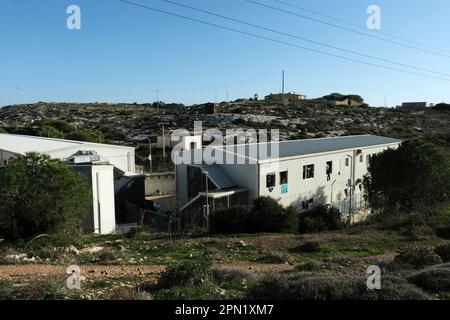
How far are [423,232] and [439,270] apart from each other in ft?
35.3

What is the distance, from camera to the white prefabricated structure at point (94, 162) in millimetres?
19656

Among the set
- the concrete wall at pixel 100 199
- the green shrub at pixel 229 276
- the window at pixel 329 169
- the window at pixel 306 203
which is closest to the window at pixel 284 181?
the window at pixel 306 203

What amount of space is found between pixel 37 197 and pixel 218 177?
1140cm

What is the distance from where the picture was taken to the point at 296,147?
1124 inches

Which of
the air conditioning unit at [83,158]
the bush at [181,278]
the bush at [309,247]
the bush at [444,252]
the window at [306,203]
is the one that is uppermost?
the air conditioning unit at [83,158]

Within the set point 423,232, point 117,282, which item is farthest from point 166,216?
point 117,282

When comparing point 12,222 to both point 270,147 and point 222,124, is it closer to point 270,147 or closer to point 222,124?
point 270,147

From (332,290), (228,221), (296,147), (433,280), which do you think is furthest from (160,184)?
(332,290)

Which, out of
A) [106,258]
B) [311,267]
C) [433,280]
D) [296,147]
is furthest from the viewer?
[296,147]

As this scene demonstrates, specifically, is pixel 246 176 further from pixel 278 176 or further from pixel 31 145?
pixel 31 145

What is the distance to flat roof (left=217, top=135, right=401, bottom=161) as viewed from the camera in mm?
24719

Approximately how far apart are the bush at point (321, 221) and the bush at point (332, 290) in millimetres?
13933

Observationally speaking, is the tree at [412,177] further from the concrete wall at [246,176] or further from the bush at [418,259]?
the bush at [418,259]

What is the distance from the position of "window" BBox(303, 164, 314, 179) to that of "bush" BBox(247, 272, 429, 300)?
64.2 ft
